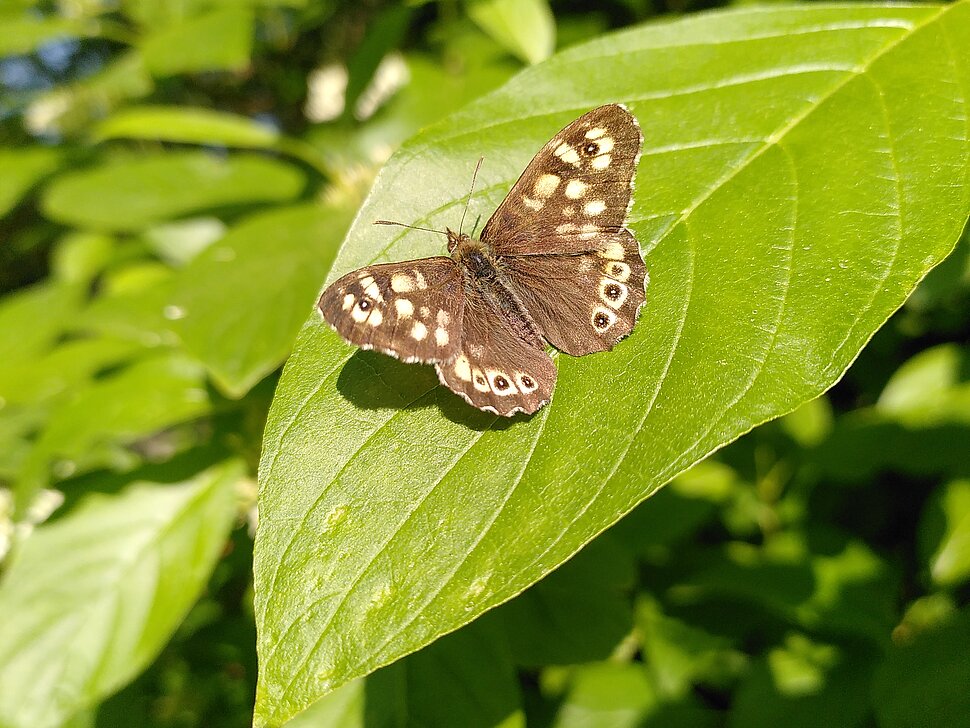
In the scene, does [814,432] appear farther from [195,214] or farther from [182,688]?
[182,688]

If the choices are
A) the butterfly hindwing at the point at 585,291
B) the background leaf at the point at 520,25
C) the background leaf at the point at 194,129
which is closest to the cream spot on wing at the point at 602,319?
the butterfly hindwing at the point at 585,291

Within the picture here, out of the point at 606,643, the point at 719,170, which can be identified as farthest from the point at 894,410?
the point at 719,170

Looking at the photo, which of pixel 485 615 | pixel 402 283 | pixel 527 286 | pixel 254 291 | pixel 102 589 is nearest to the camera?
pixel 402 283

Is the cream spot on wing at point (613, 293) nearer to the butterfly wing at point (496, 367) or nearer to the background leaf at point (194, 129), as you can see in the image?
the butterfly wing at point (496, 367)

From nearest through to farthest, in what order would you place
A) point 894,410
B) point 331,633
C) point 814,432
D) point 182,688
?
point 331,633, point 894,410, point 814,432, point 182,688

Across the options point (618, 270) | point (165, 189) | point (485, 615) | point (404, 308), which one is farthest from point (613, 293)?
point (165, 189)

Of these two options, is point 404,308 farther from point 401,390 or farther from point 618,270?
point 618,270
